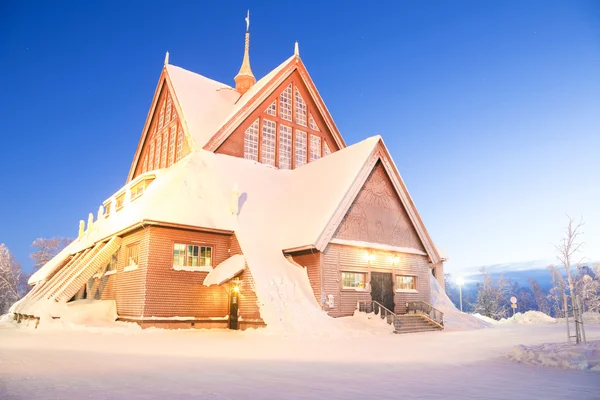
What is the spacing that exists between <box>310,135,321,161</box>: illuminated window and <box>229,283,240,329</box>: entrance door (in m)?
13.4

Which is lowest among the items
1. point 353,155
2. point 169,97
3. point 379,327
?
point 379,327

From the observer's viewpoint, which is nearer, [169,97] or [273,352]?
[273,352]

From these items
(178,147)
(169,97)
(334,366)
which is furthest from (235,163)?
(334,366)

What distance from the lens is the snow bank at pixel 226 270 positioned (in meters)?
20.1

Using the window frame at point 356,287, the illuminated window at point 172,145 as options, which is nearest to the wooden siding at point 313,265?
the window frame at point 356,287

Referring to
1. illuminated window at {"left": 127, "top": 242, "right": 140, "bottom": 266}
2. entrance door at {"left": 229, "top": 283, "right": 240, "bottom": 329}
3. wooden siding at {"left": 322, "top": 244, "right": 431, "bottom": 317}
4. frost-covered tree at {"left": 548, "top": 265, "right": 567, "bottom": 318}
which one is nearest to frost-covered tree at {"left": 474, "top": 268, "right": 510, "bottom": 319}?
frost-covered tree at {"left": 548, "top": 265, "right": 567, "bottom": 318}

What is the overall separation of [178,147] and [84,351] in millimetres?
20295

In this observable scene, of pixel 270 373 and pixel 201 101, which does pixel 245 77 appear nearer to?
pixel 201 101

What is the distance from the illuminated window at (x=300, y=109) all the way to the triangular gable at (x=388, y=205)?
9.31 metres

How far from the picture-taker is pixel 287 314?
59.7 ft

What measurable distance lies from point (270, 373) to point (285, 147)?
23554mm

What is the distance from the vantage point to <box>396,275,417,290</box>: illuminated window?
2486 cm


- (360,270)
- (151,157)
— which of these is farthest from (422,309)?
(151,157)

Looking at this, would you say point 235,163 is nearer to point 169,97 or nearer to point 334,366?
point 169,97
